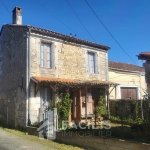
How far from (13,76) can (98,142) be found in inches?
337

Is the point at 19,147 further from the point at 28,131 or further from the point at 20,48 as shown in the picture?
the point at 20,48

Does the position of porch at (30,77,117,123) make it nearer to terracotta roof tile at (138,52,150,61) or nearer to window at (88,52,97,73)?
window at (88,52,97,73)

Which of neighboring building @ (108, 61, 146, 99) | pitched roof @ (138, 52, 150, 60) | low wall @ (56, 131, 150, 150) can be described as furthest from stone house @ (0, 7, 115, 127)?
pitched roof @ (138, 52, 150, 60)

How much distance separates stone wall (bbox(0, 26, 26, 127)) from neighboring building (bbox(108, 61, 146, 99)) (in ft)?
26.9

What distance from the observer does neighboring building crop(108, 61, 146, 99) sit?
17.9 metres

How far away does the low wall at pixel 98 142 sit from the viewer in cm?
659

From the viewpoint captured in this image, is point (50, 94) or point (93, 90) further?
point (93, 90)

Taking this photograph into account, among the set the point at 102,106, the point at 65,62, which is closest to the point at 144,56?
the point at 65,62

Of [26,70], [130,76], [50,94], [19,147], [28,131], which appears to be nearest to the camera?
[19,147]

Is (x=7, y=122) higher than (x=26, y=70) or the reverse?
the reverse

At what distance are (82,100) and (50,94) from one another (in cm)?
268

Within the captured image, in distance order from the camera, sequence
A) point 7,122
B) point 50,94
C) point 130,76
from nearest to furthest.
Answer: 1. point 50,94
2. point 7,122
3. point 130,76

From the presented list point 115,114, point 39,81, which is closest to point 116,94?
point 115,114

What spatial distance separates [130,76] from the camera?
19.5m
